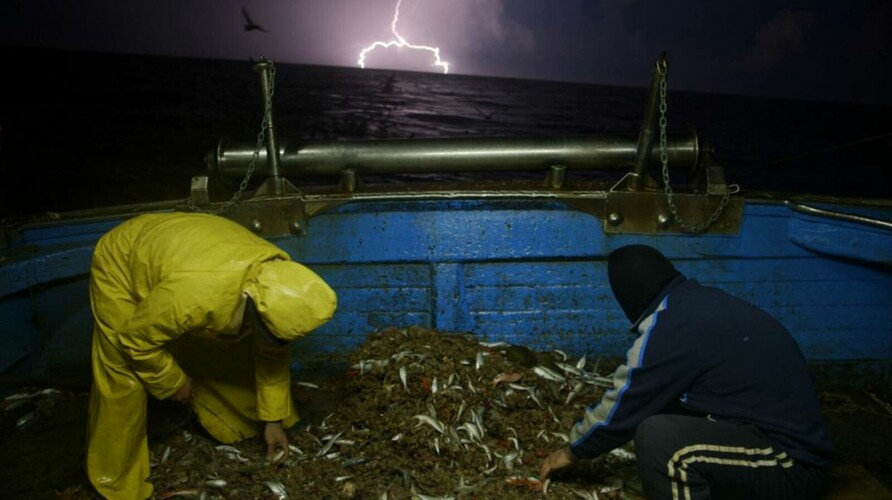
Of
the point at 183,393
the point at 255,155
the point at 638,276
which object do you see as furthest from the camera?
the point at 255,155

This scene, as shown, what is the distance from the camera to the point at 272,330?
123 inches

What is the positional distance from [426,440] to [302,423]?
1158mm

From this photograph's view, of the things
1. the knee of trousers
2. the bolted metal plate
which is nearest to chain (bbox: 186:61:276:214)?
the bolted metal plate

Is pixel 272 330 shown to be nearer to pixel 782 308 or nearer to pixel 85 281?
pixel 85 281

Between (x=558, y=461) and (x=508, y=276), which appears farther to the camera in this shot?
(x=508, y=276)

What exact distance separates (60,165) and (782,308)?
2902 centimetres

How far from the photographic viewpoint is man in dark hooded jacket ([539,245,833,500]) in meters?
2.68

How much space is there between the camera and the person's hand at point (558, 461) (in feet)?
10.4

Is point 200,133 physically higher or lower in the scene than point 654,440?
higher

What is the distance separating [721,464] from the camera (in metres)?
2.73

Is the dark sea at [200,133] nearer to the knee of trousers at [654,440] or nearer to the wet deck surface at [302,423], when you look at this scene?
the wet deck surface at [302,423]

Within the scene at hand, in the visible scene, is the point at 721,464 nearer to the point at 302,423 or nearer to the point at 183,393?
the point at 302,423

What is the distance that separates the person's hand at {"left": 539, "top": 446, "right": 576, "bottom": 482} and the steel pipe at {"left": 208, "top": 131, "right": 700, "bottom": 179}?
276 centimetres

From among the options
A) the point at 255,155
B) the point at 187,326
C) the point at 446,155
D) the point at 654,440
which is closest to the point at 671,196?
the point at 446,155
